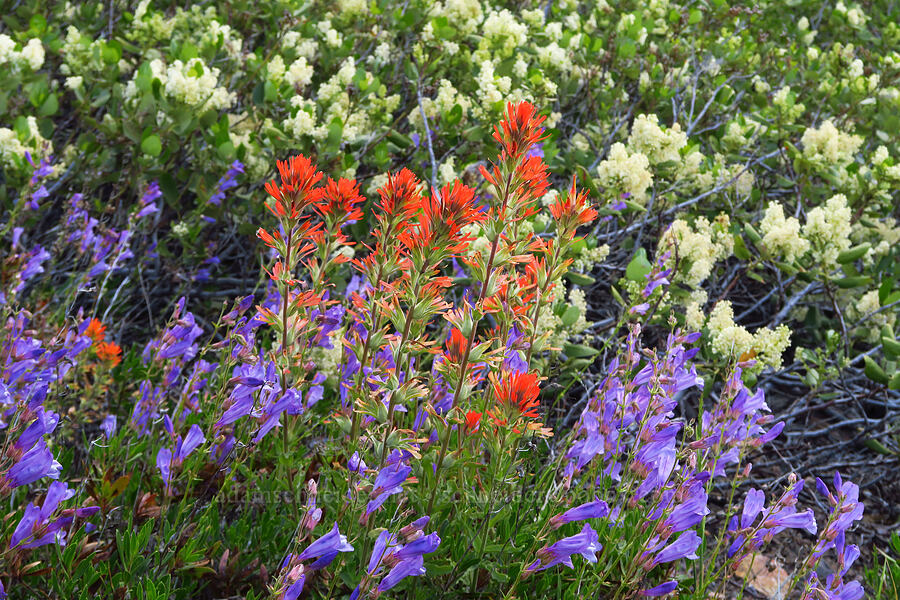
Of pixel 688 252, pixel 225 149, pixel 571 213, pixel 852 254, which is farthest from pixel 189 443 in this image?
pixel 852 254

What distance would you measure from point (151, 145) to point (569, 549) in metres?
2.60

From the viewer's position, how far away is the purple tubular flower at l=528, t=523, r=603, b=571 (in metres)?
1.59

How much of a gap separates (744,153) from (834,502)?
322 centimetres

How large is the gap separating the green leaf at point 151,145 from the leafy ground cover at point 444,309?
13 mm

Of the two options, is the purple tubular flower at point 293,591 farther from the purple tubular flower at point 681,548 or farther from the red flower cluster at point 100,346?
the red flower cluster at point 100,346

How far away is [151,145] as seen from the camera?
10.6 feet

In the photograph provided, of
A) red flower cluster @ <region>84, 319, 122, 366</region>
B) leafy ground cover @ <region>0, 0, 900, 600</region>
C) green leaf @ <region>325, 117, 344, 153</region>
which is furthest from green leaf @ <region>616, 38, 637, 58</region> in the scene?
red flower cluster @ <region>84, 319, 122, 366</region>

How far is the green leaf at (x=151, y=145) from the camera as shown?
10.5 ft

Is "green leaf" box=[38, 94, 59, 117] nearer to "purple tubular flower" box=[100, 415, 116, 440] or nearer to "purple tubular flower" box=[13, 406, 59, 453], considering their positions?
"purple tubular flower" box=[100, 415, 116, 440]

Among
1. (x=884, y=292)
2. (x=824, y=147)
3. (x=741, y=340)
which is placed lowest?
(x=884, y=292)

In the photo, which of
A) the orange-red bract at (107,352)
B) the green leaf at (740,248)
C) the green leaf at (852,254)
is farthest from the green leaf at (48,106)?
the green leaf at (852,254)

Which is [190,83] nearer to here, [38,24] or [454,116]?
[454,116]

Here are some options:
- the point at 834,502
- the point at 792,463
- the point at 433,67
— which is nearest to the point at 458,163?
the point at 433,67

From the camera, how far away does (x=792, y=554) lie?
2.92 m
